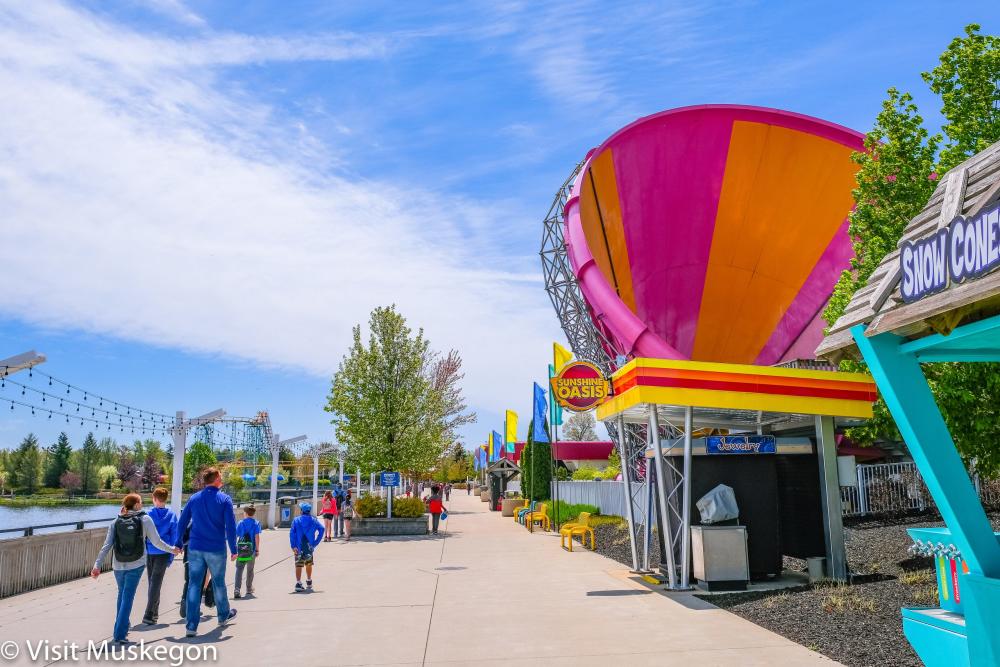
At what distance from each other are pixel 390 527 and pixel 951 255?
20636 millimetres

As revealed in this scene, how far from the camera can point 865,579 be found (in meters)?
10.7

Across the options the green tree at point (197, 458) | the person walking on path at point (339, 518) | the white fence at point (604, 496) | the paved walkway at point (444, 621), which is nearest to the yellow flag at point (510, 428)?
the white fence at point (604, 496)

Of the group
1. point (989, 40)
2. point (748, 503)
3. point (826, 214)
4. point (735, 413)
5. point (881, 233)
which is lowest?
point (748, 503)

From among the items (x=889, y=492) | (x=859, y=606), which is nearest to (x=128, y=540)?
(x=859, y=606)

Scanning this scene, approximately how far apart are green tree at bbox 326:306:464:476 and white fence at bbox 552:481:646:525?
Answer: 5571 mm

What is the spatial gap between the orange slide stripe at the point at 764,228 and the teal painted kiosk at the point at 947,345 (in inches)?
977

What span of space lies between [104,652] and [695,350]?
1059 inches

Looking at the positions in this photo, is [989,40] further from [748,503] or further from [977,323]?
[977,323]

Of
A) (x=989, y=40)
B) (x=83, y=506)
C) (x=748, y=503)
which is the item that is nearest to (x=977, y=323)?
(x=748, y=503)

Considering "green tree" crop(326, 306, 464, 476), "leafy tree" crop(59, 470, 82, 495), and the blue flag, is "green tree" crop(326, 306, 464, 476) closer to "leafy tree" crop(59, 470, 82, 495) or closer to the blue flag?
the blue flag

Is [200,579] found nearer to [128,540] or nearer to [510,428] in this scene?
[128,540]

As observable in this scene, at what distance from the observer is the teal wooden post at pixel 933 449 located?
4.30 m

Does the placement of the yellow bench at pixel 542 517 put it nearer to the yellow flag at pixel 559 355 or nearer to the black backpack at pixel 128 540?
the yellow flag at pixel 559 355

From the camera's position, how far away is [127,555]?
7395 millimetres
